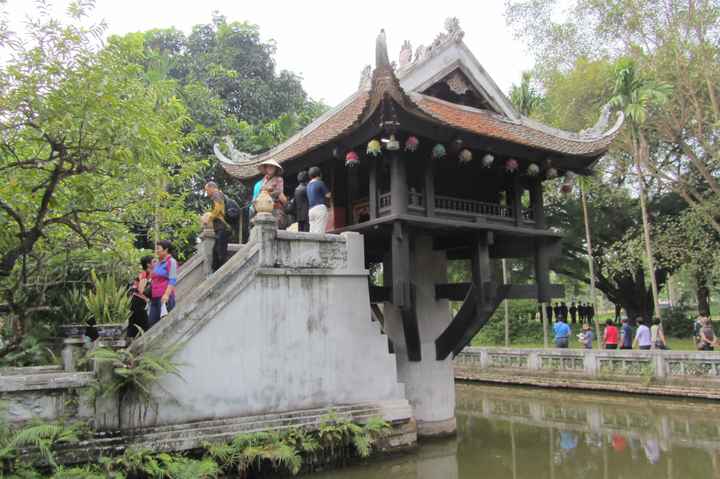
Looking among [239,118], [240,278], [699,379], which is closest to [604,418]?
[699,379]

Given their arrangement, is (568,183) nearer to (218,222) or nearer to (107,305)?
(218,222)

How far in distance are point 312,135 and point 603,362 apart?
933 centimetres

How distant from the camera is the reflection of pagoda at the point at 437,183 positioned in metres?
8.12

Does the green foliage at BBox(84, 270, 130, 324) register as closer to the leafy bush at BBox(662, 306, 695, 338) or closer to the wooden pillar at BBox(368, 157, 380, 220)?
the wooden pillar at BBox(368, 157, 380, 220)

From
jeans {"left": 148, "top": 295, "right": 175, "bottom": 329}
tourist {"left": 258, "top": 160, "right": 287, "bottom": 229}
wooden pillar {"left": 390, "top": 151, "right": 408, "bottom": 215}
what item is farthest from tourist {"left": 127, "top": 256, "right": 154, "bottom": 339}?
wooden pillar {"left": 390, "top": 151, "right": 408, "bottom": 215}

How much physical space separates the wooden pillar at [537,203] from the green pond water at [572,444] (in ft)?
12.1

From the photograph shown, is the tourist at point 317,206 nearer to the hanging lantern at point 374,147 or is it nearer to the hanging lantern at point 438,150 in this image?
the hanging lantern at point 374,147

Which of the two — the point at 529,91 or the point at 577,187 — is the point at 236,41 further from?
the point at 577,187

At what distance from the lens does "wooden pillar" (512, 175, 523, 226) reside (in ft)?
31.0

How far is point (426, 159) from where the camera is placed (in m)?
8.52

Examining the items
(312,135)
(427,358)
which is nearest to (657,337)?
(427,358)

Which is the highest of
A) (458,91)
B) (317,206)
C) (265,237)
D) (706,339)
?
(458,91)

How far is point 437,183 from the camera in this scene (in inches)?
388

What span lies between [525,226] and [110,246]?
6.57 meters
